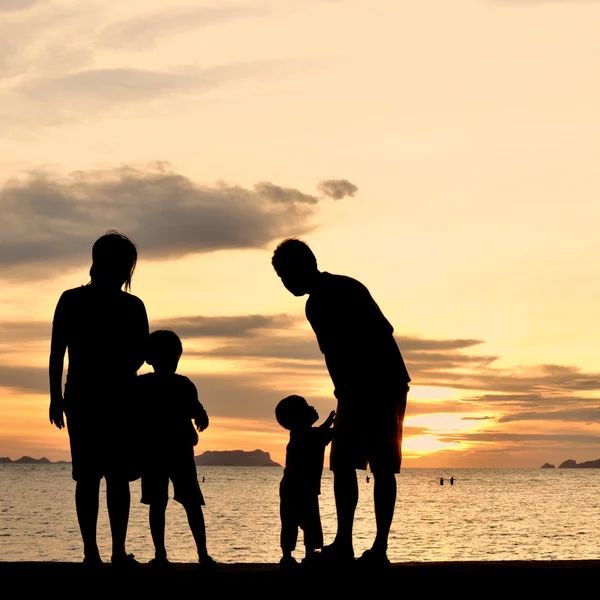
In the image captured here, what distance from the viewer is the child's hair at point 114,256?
21.2 ft

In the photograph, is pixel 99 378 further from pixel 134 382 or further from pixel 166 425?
pixel 166 425

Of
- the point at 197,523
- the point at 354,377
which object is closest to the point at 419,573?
the point at 354,377

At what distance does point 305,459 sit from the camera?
729 cm

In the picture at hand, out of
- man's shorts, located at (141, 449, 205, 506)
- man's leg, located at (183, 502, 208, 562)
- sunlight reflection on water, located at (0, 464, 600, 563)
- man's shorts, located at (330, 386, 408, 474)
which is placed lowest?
sunlight reflection on water, located at (0, 464, 600, 563)

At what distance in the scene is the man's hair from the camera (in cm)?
650

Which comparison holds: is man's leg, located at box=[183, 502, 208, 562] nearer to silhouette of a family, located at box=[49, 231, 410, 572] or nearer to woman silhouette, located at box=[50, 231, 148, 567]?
silhouette of a family, located at box=[49, 231, 410, 572]

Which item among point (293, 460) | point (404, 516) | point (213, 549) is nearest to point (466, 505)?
point (404, 516)

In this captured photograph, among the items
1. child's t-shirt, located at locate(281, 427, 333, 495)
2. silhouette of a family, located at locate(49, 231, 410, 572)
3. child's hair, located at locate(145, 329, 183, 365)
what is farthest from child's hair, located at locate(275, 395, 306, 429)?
child's hair, located at locate(145, 329, 183, 365)

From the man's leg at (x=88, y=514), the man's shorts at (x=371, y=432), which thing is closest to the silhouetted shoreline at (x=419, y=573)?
the man's leg at (x=88, y=514)

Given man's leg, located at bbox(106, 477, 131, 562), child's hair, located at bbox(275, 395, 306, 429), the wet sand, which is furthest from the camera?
child's hair, located at bbox(275, 395, 306, 429)

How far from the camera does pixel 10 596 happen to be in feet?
19.2

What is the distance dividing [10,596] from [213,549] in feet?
170

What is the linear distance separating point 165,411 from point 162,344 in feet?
1.75

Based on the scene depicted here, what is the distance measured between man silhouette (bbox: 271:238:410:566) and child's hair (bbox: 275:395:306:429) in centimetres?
66
